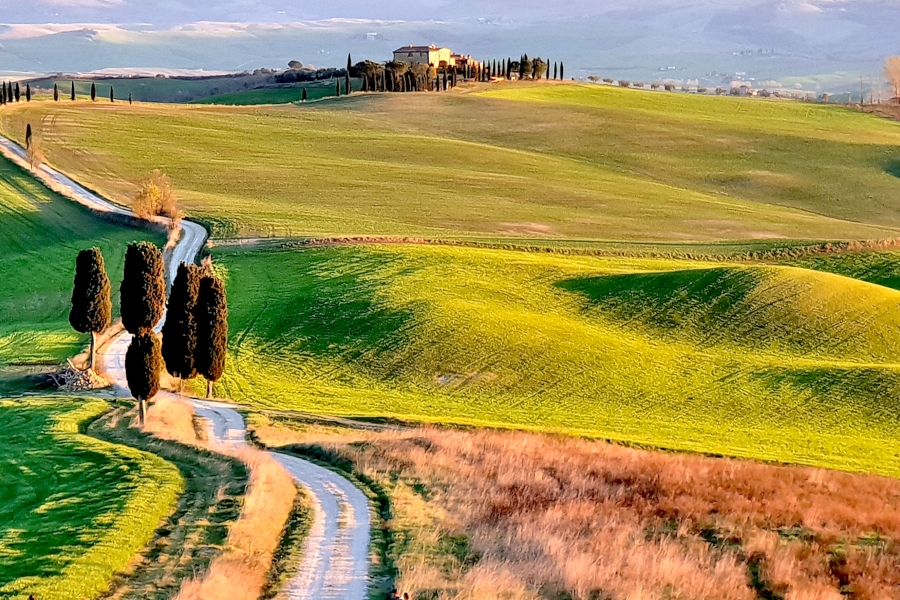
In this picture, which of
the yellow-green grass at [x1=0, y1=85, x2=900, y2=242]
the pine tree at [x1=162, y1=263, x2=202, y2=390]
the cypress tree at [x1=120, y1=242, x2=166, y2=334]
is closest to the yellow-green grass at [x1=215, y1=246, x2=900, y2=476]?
the pine tree at [x1=162, y1=263, x2=202, y2=390]

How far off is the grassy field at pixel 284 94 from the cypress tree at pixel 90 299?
107 m

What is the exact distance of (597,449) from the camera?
105 ft

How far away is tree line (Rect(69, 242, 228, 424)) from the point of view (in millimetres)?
33812

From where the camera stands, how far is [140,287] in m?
40.9

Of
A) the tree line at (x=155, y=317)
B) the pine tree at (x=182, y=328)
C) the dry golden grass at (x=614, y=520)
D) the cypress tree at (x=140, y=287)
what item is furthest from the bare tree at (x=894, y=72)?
the dry golden grass at (x=614, y=520)

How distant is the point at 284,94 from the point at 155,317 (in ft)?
408

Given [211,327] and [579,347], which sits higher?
[211,327]

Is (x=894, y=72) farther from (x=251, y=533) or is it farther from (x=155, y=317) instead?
(x=251, y=533)

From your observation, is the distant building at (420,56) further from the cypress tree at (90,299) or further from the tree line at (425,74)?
the cypress tree at (90,299)

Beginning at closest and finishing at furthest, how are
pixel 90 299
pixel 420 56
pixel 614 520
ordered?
pixel 614 520
pixel 90 299
pixel 420 56

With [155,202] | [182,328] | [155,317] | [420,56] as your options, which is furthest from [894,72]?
[182,328]

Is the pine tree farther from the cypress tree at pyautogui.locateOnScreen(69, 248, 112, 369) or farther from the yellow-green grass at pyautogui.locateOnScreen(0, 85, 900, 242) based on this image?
the yellow-green grass at pyautogui.locateOnScreen(0, 85, 900, 242)

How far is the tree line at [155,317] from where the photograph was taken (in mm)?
33812

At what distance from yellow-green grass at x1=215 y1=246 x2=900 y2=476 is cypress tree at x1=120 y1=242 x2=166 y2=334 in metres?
4.31
